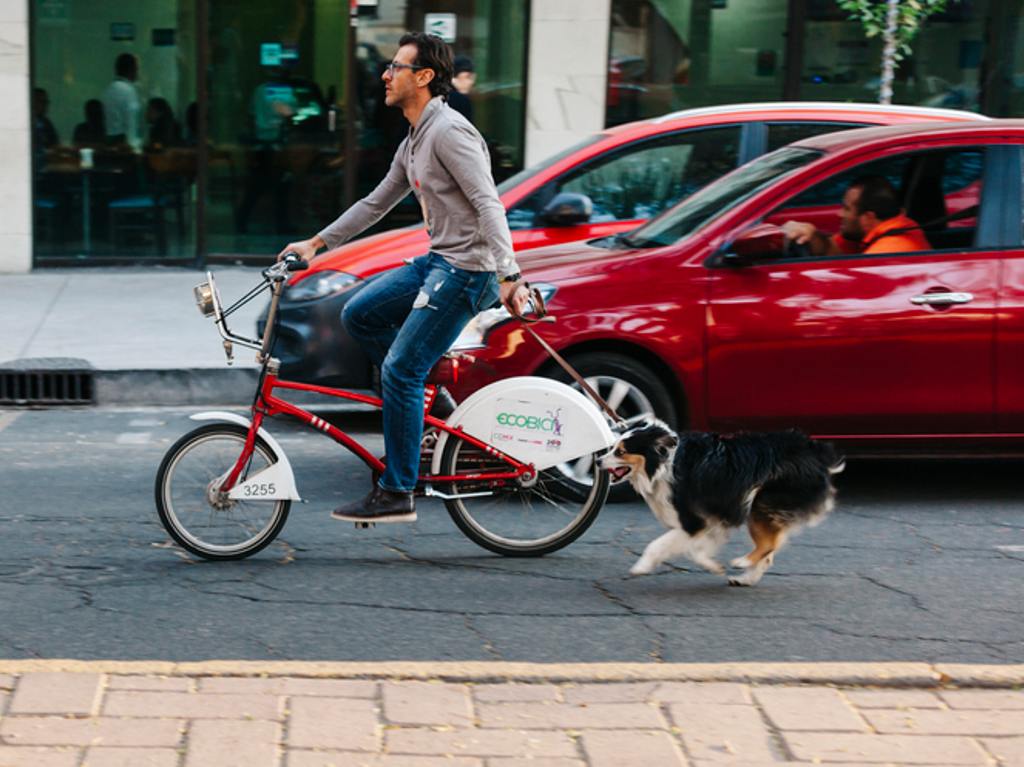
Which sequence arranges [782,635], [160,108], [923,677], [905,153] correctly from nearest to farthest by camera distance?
1. [923,677]
2. [782,635]
3. [905,153]
4. [160,108]

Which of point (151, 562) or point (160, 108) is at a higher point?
point (160, 108)

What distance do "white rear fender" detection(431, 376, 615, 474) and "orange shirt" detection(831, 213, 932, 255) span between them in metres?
1.81

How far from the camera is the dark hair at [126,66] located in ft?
45.9

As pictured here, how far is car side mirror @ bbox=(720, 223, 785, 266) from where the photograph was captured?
6672 mm

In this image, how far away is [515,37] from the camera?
47.0 feet

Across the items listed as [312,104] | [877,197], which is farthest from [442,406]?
[312,104]

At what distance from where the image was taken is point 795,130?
8805 millimetres

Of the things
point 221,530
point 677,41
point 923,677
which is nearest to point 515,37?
point 677,41

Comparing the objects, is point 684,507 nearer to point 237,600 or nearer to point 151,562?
point 237,600

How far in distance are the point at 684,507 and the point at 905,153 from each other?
2422 millimetres

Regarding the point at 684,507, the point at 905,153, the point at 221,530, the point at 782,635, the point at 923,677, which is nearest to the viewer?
the point at 923,677

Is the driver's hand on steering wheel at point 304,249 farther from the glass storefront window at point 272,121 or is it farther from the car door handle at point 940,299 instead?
the glass storefront window at point 272,121

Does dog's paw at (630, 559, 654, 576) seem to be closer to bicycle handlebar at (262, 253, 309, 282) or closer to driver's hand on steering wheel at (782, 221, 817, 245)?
bicycle handlebar at (262, 253, 309, 282)

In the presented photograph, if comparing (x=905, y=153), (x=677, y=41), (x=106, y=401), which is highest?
(x=677, y=41)
